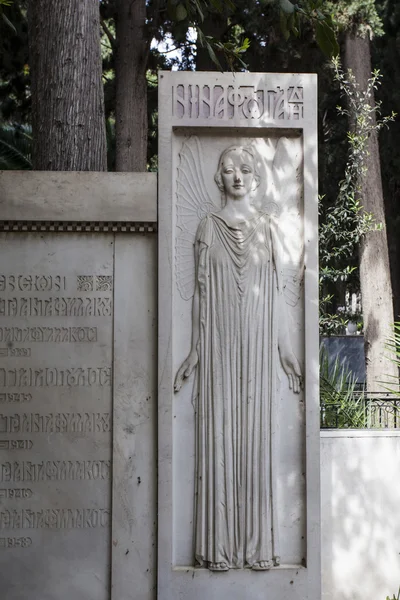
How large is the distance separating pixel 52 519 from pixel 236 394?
1585mm

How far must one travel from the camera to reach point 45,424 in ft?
18.8

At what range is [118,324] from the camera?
19.0ft

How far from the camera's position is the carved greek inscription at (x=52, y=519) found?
5695mm

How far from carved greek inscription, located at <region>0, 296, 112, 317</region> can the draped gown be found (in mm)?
737

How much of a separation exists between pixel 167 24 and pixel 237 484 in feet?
44.6

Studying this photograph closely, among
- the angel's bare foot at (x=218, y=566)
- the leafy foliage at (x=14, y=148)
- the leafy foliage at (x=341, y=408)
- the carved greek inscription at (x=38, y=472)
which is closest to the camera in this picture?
the angel's bare foot at (x=218, y=566)

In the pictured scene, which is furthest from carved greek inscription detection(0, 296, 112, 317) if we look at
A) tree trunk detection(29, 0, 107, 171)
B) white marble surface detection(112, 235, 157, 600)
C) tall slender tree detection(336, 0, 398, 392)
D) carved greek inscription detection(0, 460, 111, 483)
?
tall slender tree detection(336, 0, 398, 392)

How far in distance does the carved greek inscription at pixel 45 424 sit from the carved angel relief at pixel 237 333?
739 mm

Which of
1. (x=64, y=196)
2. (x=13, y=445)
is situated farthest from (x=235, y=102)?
(x=13, y=445)

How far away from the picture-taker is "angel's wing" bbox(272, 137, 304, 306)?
5879mm

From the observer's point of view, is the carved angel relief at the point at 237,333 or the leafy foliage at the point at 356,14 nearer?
the carved angel relief at the point at 237,333

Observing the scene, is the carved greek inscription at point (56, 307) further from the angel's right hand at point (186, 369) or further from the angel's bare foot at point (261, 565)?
the angel's bare foot at point (261, 565)

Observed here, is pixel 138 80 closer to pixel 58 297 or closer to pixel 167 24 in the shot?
pixel 167 24

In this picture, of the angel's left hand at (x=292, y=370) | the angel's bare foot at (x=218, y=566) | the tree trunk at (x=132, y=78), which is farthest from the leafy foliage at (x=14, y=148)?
the angel's bare foot at (x=218, y=566)
